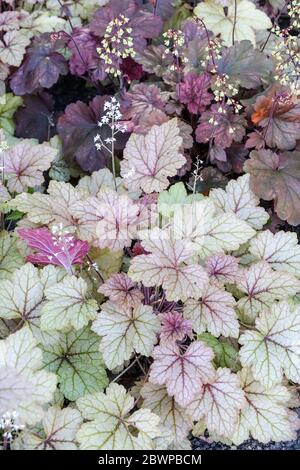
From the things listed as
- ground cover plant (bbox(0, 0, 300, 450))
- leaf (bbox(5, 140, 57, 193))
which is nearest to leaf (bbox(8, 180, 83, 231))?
ground cover plant (bbox(0, 0, 300, 450))

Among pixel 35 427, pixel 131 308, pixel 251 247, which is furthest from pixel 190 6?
pixel 35 427

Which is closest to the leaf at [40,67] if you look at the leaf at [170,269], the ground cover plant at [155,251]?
the ground cover plant at [155,251]

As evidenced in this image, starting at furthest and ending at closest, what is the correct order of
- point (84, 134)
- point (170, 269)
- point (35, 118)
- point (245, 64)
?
point (35, 118) < point (84, 134) < point (245, 64) < point (170, 269)

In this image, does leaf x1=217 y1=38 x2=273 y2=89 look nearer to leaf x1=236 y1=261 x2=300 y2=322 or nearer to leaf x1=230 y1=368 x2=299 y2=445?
leaf x1=236 y1=261 x2=300 y2=322

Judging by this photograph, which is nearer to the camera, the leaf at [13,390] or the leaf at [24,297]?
the leaf at [13,390]

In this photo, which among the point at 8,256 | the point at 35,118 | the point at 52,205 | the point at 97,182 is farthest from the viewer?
the point at 35,118

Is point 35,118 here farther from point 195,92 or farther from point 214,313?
point 214,313

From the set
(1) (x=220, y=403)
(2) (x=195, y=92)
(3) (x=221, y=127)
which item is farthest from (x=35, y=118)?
(1) (x=220, y=403)

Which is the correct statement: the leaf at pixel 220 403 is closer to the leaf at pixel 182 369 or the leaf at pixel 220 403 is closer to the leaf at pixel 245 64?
the leaf at pixel 182 369

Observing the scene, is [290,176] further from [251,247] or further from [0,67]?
[0,67]
